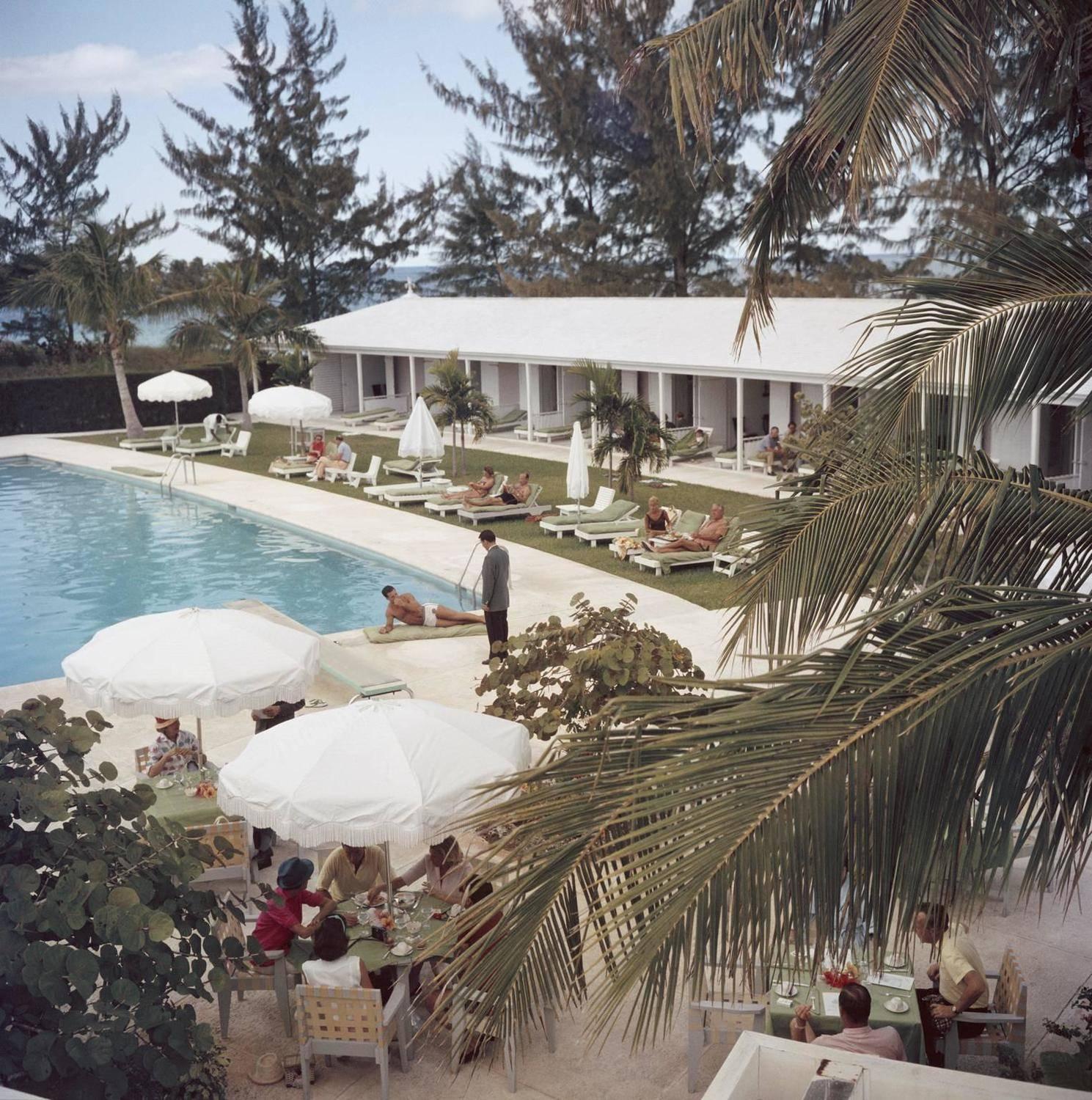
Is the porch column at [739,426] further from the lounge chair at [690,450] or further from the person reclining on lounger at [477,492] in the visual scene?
the person reclining on lounger at [477,492]

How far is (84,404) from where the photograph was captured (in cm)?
4356

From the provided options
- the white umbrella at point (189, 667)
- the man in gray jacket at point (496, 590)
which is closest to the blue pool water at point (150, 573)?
the man in gray jacket at point (496, 590)

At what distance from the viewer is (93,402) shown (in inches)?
1721

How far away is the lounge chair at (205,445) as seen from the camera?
115ft

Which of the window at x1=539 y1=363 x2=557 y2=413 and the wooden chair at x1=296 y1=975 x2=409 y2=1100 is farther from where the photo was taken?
the window at x1=539 y1=363 x2=557 y2=413

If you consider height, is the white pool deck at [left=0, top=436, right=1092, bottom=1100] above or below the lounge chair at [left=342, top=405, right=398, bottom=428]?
below

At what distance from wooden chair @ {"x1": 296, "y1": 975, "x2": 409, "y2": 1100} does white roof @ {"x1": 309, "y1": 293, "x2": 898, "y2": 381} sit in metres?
18.3

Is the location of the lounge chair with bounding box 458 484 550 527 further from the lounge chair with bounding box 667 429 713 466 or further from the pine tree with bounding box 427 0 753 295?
the pine tree with bounding box 427 0 753 295

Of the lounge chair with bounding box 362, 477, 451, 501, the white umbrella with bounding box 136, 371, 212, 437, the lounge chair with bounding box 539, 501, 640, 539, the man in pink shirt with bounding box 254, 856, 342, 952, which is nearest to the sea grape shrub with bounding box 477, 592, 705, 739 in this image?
the man in pink shirt with bounding box 254, 856, 342, 952

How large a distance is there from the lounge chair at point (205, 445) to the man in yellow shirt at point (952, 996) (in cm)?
3042

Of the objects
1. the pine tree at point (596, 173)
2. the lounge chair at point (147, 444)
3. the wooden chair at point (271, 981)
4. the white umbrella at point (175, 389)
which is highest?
the pine tree at point (596, 173)

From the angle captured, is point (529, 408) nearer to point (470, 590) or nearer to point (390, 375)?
point (390, 375)

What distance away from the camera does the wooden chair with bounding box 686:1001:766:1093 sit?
666 cm

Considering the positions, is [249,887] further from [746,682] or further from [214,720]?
[746,682]
